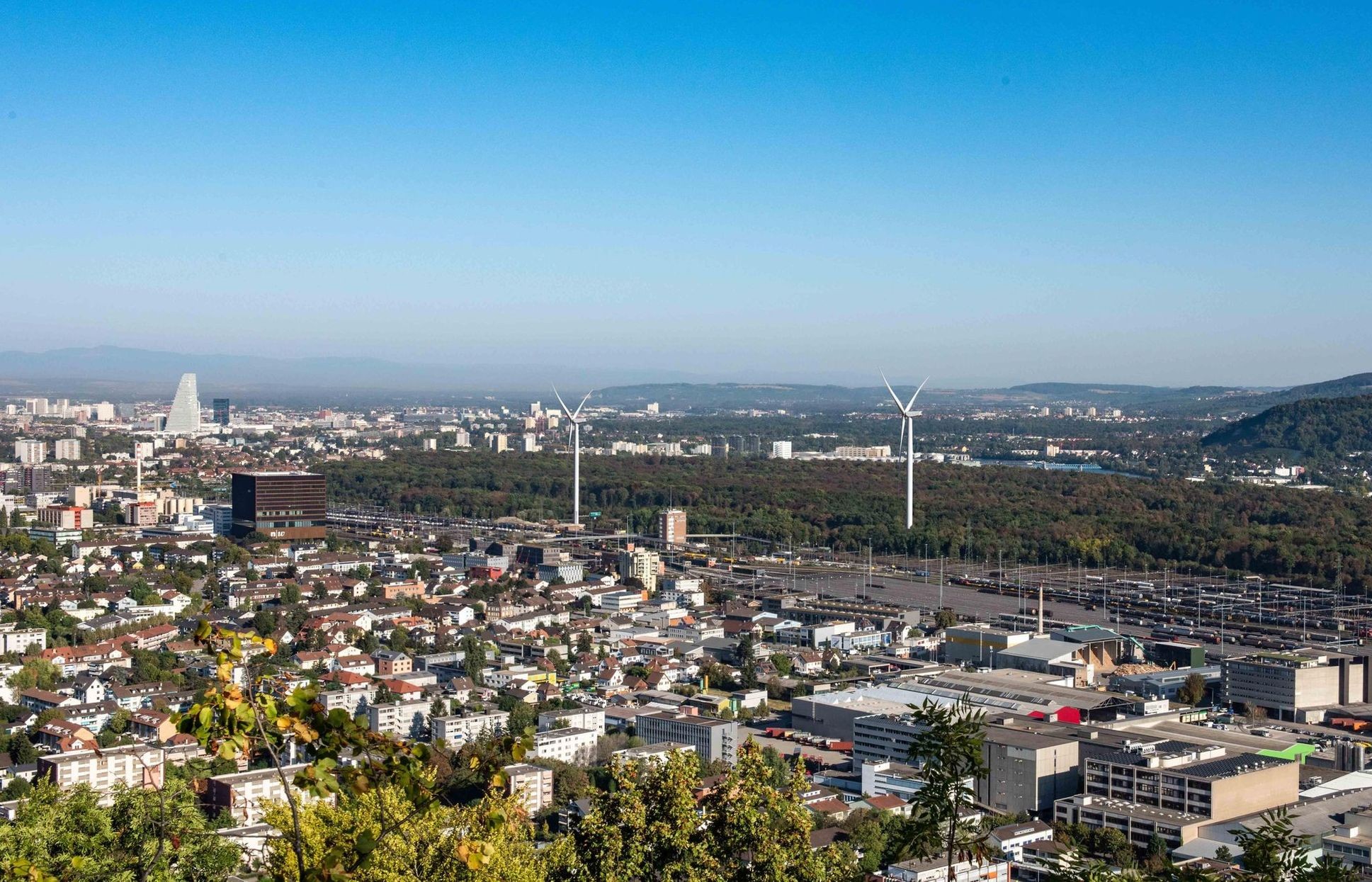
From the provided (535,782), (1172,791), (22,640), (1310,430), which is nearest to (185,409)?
(1310,430)

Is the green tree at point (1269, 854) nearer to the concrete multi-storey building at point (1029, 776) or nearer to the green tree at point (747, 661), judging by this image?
the concrete multi-storey building at point (1029, 776)

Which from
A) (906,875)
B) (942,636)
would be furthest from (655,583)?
(906,875)

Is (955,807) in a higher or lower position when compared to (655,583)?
higher

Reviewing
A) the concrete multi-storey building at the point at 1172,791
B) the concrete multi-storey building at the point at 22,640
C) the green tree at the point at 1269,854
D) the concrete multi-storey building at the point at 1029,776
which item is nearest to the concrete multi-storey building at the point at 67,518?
the concrete multi-storey building at the point at 22,640

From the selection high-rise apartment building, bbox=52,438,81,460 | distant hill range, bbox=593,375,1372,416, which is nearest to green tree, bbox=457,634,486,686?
high-rise apartment building, bbox=52,438,81,460

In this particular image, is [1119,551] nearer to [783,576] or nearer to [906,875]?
[783,576]
